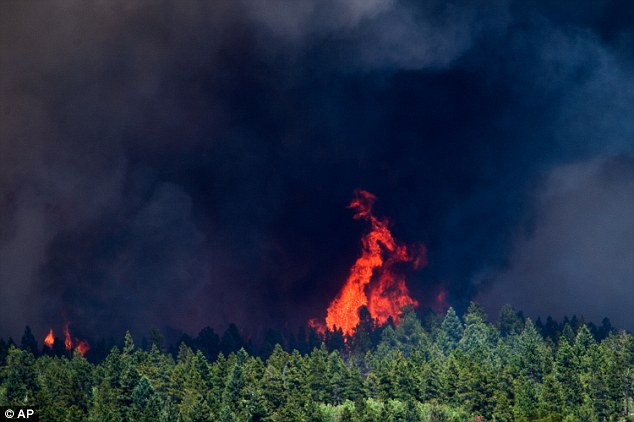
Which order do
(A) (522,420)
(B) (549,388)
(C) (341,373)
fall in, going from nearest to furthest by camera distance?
(A) (522,420), (B) (549,388), (C) (341,373)

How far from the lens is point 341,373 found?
198 metres

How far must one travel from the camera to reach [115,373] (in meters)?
200

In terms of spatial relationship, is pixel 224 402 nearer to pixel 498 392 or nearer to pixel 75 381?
pixel 75 381

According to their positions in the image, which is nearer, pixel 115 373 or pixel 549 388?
pixel 549 388

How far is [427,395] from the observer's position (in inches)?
7589

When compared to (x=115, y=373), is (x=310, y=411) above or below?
below

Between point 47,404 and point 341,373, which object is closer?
point 47,404

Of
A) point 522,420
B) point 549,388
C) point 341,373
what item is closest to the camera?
point 522,420

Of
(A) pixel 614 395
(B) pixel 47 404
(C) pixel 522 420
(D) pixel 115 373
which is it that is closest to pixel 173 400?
(D) pixel 115 373

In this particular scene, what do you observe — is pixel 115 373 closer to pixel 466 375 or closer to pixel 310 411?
pixel 310 411

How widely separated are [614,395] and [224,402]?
61.7m

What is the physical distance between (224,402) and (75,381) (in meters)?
25.9

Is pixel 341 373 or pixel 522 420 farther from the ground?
pixel 341 373

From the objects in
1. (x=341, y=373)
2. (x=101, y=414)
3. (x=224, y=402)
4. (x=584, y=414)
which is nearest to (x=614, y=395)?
(x=584, y=414)
